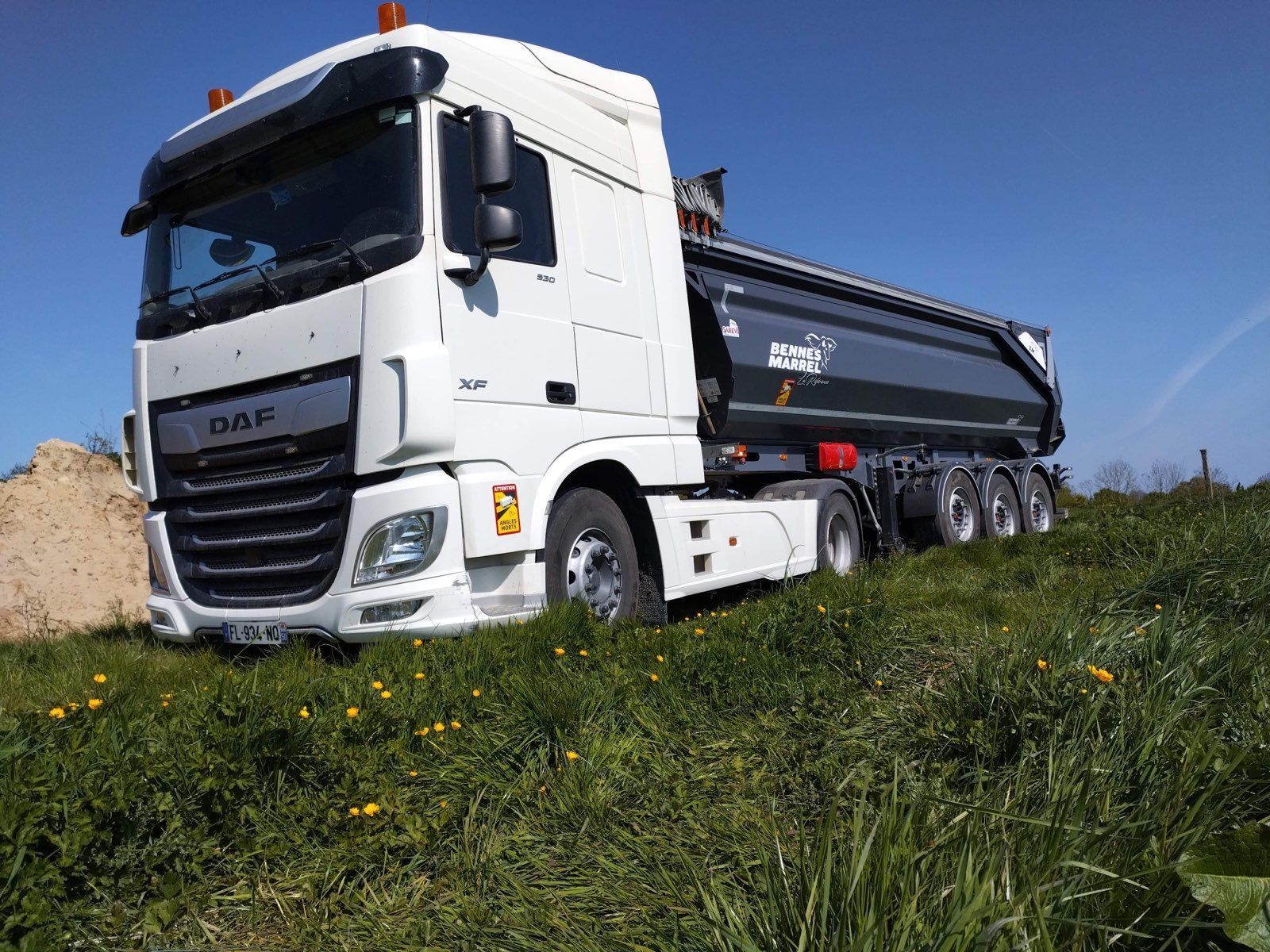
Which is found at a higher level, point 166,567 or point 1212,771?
point 166,567

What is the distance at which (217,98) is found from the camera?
18.0ft

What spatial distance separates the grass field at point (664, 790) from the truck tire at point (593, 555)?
91 cm

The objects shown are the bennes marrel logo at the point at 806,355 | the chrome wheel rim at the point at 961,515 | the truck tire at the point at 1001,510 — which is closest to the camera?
the bennes marrel logo at the point at 806,355

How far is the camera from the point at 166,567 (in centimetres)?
502

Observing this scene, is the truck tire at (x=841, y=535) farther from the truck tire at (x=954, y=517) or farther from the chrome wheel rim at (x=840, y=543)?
the truck tire at (x=954, y=517)

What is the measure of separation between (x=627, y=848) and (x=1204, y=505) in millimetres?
6014

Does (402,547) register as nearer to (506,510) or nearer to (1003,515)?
(506,510)

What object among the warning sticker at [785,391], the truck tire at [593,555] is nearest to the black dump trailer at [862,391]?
the warning sticker at [785,391]

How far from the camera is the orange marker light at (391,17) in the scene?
185 inches

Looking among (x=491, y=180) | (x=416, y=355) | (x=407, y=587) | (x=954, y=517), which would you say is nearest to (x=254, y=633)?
(x=407, y=587)

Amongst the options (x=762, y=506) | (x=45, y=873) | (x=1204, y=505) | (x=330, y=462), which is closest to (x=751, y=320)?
(x=762, y=506)

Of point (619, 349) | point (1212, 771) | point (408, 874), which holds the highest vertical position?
point (619, 349)

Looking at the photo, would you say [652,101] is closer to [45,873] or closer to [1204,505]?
[1204,505]

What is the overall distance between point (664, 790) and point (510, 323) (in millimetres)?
2682
